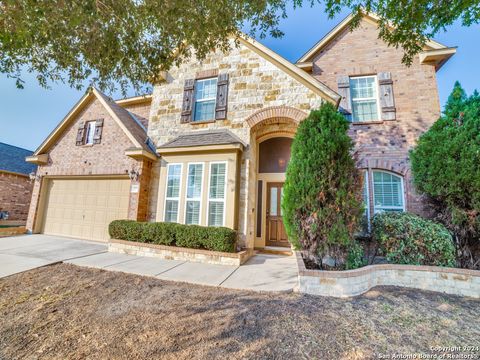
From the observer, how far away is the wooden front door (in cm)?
782

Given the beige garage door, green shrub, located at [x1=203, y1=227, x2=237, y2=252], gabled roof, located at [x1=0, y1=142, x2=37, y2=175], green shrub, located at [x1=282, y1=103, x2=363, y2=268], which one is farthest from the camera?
gabled roof, located at [x1=0, y1=142, x2=37, y2=175]

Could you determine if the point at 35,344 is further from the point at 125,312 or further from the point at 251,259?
the point at 251,259

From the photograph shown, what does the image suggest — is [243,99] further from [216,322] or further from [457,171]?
[216,322]

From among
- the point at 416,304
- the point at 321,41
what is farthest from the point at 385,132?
the point at 416,304

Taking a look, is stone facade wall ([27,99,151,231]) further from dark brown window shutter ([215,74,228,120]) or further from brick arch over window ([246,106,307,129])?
brick arch over window ([246,106,307,129])

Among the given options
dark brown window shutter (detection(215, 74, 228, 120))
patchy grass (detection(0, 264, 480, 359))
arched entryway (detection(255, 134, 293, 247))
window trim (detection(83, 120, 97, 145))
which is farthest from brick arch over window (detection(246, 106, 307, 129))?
window trim (detection(83, 120, 97, 145))

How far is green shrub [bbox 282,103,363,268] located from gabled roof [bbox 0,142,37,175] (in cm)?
1536

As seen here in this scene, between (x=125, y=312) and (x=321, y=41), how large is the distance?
Result: 10942 mm

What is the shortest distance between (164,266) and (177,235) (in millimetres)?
1048

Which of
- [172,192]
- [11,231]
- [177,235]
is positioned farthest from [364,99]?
[11,231]

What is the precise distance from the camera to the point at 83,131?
9484 millimetres

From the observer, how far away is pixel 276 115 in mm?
7117

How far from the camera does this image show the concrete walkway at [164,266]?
4480 mm

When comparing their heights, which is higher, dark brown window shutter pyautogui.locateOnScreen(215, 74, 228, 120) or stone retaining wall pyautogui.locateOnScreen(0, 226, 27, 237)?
dark brown window shutter pyautogui.locateOnScreen(215, 74, 228, 120)
